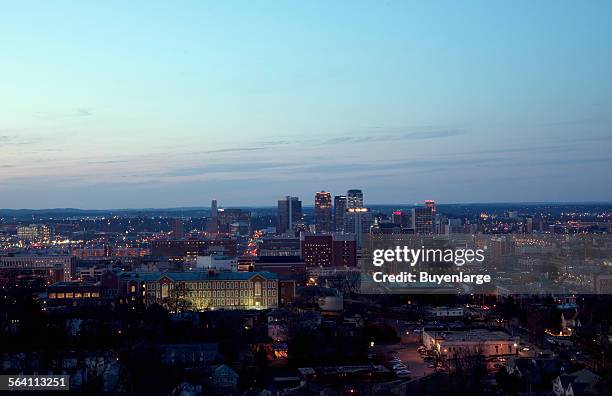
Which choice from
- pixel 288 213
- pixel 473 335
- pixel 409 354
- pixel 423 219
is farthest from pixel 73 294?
pixel 288 213

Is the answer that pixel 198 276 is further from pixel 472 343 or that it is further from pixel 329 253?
pixel 329 253

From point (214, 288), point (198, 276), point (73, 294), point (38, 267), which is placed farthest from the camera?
point (38, 267)

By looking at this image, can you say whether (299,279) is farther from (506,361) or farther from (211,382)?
(211,382)

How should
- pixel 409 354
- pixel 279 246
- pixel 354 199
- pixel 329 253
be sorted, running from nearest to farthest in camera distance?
pixel 409 354
pixel 329 253
pixel 279 246
pixel 354 199

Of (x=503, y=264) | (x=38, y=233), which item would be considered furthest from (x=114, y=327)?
(x=38, y=233)

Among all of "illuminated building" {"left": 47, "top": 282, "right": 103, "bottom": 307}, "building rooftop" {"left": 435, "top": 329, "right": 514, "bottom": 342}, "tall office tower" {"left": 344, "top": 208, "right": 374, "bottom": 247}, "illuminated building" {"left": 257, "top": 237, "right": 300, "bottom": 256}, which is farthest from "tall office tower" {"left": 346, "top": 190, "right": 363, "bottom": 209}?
"building rooftop" {"left": 435, "top": 329, "right": 514, "bottom": 342}

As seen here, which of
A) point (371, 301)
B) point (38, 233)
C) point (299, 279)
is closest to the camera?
point (371, 301)

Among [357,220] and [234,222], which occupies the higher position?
[357,220]

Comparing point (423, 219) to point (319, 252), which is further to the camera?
point (423, 219)
